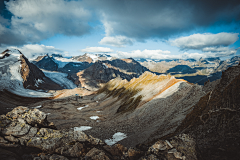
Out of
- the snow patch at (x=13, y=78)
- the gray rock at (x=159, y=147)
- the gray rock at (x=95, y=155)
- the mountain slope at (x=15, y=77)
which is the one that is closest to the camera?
the gray rock at (x=159, y=147)

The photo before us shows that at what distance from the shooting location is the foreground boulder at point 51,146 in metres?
10.6

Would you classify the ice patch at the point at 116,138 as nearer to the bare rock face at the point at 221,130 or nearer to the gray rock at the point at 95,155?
the gray rock at the point at 95,155

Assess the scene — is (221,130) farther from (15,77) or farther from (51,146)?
(15,77)

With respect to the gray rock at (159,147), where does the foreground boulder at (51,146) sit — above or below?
below

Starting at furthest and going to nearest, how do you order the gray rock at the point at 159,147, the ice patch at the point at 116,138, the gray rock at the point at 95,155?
the ice patch at the point at 116,138 → the gray rock at the point at 95,155 → the gray rock at the point at 159,147

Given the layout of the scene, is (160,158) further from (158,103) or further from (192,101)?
(158,103)

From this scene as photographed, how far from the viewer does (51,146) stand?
497 inches

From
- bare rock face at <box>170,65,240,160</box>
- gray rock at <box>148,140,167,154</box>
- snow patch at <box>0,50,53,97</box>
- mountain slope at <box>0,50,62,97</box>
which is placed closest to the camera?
bare rock face at <box>170,65,240,160</box>

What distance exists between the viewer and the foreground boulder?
1057 cm

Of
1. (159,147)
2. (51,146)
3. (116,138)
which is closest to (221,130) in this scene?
(159,147)

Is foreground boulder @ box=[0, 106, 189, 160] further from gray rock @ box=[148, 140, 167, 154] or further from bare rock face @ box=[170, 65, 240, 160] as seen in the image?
bare rock face @ box=[170, 65, 240, 160]

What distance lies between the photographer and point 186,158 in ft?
31.4

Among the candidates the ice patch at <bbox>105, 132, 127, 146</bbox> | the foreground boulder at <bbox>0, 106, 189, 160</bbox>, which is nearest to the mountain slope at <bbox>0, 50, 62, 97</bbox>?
the ice patch at <bbox>105, 132, 127, 146</bbox>

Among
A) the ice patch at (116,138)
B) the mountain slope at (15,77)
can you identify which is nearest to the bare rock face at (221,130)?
the ice patch at (116,138)
